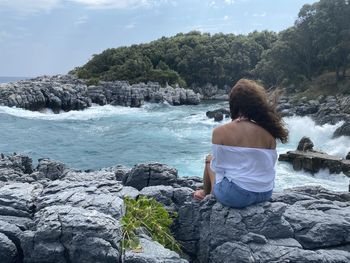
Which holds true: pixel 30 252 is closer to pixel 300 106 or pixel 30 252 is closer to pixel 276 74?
pixel 300 106

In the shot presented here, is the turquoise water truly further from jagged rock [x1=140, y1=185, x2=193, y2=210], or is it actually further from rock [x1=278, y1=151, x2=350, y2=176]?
jagged rock [x1=140, y1=185, x2=193, y2=210]

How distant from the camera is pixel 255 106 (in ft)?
19.6

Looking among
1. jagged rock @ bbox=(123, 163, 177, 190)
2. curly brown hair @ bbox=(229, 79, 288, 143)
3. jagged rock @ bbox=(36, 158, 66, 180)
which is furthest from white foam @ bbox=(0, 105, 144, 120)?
curly brown hair @ bbox=(229, 79, 288, 143)

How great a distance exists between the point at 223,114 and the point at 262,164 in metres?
38.5

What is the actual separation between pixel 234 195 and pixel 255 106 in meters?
1.17

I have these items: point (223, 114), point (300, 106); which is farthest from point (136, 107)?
point (300, 106)

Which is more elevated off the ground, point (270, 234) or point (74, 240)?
point (74, 240)

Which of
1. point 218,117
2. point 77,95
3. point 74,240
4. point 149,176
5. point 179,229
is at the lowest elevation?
point 218,117

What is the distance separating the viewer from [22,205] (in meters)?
6.48

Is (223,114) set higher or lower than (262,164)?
lower

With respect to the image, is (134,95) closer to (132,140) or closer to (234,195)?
(132,140)

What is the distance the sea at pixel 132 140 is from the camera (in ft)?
76.2

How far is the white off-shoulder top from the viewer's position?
5887 millimetres

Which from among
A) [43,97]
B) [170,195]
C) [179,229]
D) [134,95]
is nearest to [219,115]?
[134,95]
